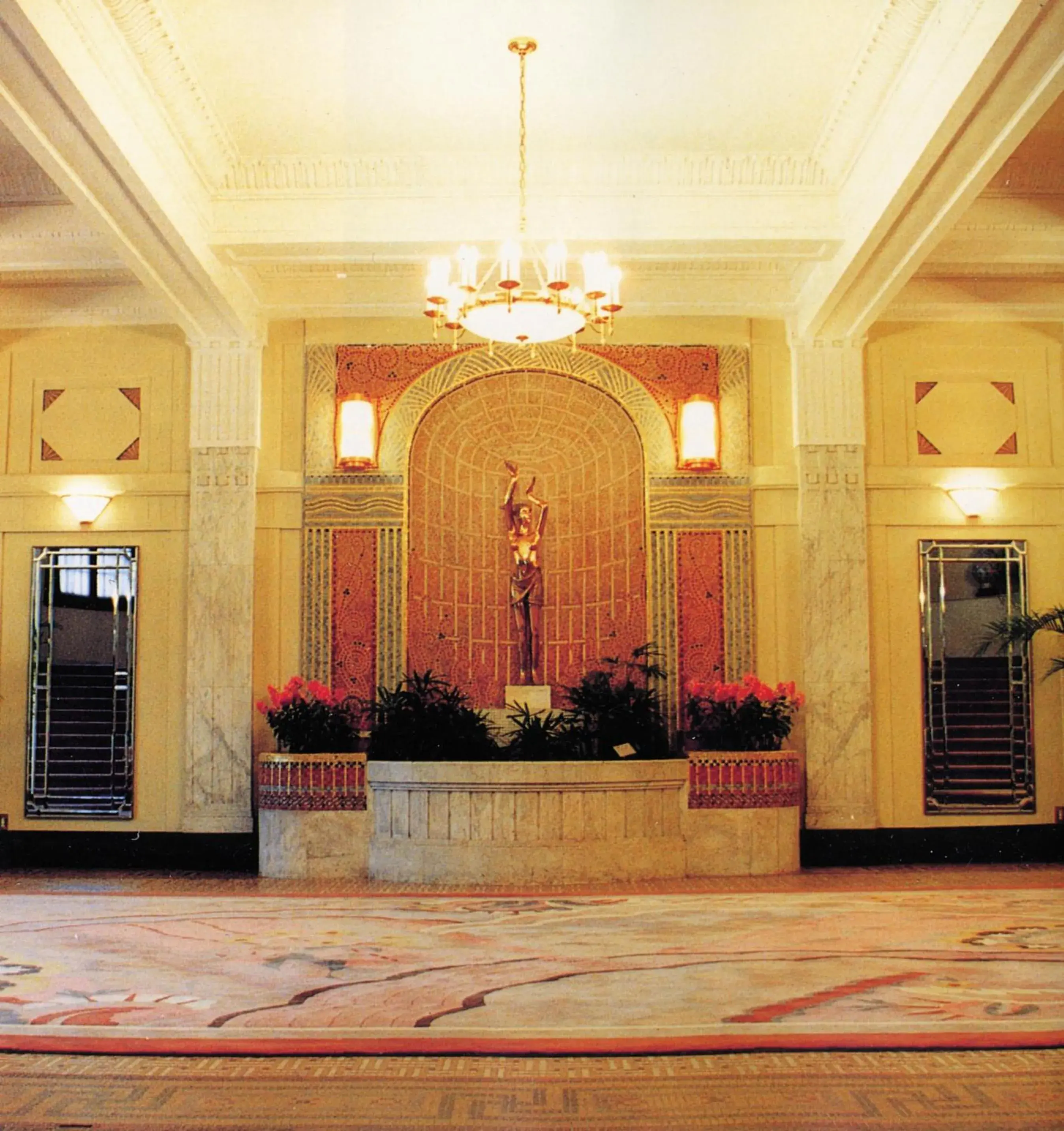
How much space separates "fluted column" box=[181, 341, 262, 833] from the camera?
8805 mm

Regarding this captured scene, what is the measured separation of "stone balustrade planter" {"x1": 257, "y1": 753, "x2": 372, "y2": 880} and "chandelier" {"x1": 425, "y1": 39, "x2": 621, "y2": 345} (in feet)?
11.0

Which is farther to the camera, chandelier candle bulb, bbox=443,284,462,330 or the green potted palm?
the green potted palm

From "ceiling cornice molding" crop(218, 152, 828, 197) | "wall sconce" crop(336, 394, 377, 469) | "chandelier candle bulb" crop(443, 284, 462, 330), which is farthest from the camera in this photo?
"wall sconce" crop(336, 394, 377, 469)

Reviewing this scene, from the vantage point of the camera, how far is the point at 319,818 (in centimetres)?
832

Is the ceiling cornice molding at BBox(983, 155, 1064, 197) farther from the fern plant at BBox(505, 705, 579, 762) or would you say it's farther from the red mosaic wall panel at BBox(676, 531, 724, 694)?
the fern plant at BBox(505, 705, 579, 762)

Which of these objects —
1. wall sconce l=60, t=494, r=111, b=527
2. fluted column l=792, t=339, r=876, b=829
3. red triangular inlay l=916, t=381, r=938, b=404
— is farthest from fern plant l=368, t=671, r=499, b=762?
red triangular inlay l=916, t=381, r=938, b=404

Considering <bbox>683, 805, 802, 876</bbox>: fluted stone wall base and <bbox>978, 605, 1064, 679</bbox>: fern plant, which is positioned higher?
<bbox>978, 605, 1064, 679</bbox>: fern plant

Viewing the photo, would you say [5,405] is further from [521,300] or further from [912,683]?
[912,683]

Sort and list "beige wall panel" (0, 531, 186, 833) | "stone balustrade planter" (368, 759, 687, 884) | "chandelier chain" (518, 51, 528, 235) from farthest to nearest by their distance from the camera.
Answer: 1. "beige wall panel" (0, 531, 186, 833)
2. "stone balustrade planter" (368, 759, 687, 884)
3. "chandelier chain" (518, 51, 528, 235)

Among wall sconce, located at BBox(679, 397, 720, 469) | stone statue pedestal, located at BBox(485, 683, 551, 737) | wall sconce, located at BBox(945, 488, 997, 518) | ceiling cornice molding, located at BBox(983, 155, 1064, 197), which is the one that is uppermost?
ceiling cornice molding, located at BBox(983, 155, 1064, 197)

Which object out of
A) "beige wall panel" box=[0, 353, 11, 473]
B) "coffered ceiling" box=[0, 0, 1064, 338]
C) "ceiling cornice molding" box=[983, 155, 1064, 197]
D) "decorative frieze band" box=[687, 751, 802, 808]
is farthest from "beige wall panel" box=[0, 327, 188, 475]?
"ceiling cornice molding" box=[983, 155, 1064, 197]

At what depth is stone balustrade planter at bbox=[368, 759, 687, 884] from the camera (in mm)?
8000

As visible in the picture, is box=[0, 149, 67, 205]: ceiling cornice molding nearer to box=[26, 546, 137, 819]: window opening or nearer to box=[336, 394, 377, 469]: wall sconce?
box=[336, 394, 377, 469]: wall sconce

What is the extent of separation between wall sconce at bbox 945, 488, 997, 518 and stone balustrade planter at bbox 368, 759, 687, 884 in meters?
3.10
